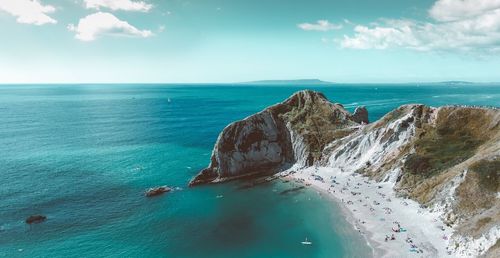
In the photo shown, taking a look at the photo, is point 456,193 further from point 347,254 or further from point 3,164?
point 3,164

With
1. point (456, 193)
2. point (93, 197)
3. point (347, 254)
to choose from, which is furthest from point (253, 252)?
point (93, 197)

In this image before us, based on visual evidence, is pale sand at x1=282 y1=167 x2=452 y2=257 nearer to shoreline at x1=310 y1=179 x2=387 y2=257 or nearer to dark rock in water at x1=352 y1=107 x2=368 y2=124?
shoreline at x1=310 y1=179 x2=387 y2=257

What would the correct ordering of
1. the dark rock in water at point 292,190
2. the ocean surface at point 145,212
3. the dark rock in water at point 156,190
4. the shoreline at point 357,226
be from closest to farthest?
the shoreline at point 357,226, the ocean surface at point 145,212, the dark rock in water at point 156,190, the dark rock in water at point 292,190

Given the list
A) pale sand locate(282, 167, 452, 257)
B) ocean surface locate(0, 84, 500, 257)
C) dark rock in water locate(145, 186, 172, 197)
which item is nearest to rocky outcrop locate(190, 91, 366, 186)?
dark rock in water locate(145, 186, 172, 197)

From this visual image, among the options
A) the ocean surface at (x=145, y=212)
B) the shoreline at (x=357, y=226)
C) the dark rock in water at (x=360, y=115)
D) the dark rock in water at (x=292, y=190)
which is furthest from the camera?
the dark rock in water at (x=360, y=115)

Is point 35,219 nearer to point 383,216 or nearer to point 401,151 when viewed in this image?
point 383,216

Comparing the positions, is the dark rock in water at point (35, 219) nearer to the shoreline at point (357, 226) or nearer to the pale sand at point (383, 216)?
the pale sand at point (383, 216)

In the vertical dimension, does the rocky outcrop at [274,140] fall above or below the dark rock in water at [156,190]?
above

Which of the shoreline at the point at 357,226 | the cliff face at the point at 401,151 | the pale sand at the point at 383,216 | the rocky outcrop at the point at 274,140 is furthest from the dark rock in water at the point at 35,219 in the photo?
the shoreline at the point at 357,226
